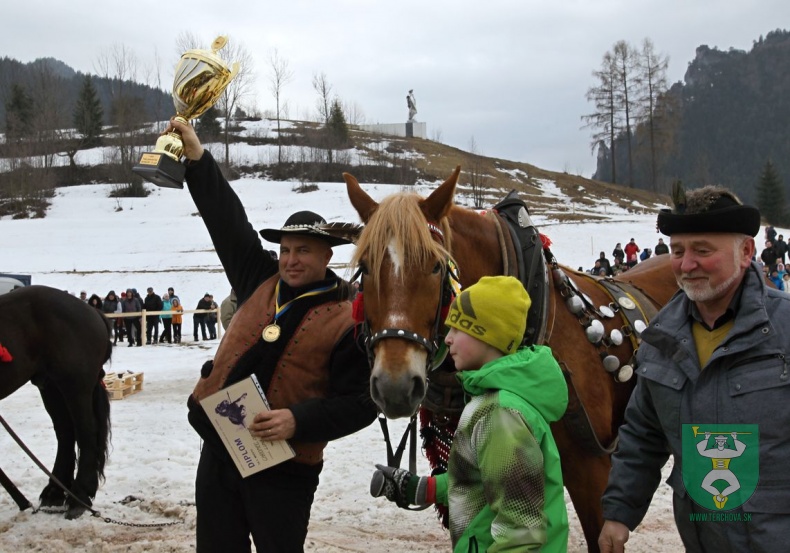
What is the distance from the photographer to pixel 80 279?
22.9m

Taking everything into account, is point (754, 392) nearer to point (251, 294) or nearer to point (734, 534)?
point (734, 534)

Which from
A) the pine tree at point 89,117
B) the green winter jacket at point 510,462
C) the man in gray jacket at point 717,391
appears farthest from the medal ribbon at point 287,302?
the pine tree at point 89,117

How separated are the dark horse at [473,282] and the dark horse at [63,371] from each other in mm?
3286

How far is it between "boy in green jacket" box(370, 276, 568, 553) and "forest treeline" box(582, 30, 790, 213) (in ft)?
148

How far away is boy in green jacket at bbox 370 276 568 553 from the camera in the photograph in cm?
178

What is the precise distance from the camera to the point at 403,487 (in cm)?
227

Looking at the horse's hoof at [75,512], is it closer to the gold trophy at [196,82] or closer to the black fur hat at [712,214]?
the gold trophy at [196,82]

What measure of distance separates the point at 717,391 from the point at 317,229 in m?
1.57

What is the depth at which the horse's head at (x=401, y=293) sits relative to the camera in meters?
2.12

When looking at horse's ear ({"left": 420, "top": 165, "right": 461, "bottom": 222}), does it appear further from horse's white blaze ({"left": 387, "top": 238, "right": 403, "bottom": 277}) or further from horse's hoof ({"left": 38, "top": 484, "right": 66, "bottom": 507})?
horse's hoof ({"left": 38, "top": 484, "right": 66, "bottom": 507})

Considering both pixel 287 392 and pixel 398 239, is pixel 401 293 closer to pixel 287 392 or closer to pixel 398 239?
pixel 398 239

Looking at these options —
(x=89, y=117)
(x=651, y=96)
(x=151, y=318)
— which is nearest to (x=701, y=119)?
(x=651, y=96)

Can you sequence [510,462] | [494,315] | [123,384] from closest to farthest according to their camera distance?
[510,462] → [494,315] → [123,384]

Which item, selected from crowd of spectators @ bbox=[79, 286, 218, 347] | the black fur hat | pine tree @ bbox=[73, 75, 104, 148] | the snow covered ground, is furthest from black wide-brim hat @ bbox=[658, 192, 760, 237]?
pine tree @ bbox=[73, 75, 104, 148]
